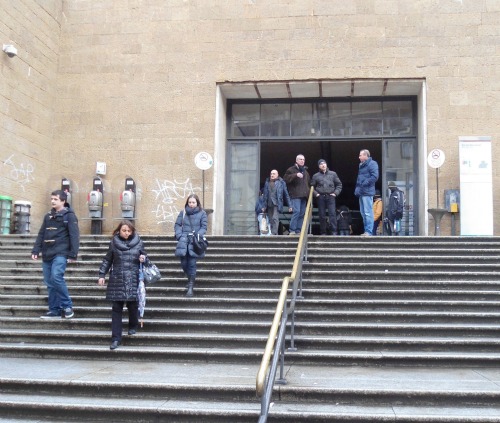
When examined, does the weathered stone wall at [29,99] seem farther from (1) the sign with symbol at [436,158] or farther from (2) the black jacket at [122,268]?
(1) the sign with symbol at [436,158]

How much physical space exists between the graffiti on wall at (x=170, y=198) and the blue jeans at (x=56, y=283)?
547 centimetres

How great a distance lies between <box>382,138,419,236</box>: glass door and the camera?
13.6 meters

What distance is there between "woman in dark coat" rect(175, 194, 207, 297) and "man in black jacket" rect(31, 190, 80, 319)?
1379 millimetres

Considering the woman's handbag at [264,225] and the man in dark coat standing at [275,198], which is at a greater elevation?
the man in dark coat standing at [275,198]

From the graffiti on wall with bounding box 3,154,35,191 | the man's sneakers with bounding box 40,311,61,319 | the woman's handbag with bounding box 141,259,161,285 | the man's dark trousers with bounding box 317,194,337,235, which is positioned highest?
the graffiti on wall with bounding box 3,154,35,191

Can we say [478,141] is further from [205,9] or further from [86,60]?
[86,60]

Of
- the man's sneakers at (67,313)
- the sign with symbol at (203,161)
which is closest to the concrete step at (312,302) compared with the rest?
the man's sneakers at (67,313)

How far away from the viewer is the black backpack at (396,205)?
41.0 feet

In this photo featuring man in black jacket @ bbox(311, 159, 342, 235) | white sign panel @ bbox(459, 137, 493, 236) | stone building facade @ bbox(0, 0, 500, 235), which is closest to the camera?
man in black jacket @ bbox(311, 159, 342, 235)

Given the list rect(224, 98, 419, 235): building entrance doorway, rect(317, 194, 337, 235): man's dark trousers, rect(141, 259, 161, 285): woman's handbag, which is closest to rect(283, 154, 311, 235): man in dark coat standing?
rect(317, 194, 337, 235): man's dark trousers

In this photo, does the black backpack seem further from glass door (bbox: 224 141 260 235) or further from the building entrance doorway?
glass door (bbox: 224 141 260 235)

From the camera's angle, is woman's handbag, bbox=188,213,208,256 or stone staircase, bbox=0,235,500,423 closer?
stone staircase, bbox=0,235,500,423

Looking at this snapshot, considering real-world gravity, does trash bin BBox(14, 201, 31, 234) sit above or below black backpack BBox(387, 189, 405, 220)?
below

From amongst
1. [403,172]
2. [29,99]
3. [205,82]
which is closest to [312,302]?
[403,172]
